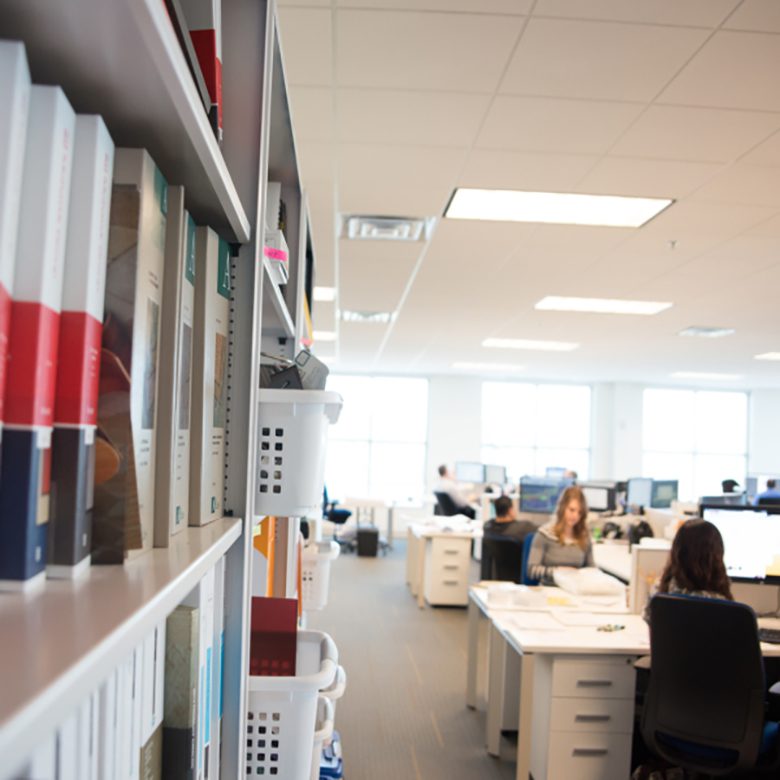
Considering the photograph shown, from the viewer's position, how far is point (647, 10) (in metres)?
2.15

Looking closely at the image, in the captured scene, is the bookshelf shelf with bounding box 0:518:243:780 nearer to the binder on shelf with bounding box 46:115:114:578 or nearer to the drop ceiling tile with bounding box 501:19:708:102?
the binder on shelf with bounding box 46:115:114:578

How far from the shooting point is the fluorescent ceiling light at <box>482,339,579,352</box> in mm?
8773

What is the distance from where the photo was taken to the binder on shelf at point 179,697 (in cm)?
81

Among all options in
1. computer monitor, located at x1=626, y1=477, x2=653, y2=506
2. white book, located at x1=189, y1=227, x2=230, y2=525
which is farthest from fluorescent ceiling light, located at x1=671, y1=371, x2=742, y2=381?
white book, located at x1=189, y1=227, x2=230, y2=525

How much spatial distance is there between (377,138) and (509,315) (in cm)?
419

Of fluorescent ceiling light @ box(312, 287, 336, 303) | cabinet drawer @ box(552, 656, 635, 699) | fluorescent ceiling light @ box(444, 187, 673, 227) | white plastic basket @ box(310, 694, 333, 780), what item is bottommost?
cabinet drawer @ box(552, 656, 635, 699)

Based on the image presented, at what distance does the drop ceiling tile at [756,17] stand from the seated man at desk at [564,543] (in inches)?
118

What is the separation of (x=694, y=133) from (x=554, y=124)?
23.3 inches

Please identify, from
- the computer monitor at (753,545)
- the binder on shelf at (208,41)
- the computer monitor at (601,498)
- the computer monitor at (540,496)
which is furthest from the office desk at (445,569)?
the binder on shelf at (208,41)

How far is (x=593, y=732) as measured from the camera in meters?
3.01

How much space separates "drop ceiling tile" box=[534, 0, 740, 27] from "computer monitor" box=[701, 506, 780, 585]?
2288 millimetres

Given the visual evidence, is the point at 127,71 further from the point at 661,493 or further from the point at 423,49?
the point at 661,493

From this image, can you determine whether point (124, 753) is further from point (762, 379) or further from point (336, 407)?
point (762, 379)

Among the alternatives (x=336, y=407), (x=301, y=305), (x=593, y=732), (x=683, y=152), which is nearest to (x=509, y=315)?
(x=683, y=152)
